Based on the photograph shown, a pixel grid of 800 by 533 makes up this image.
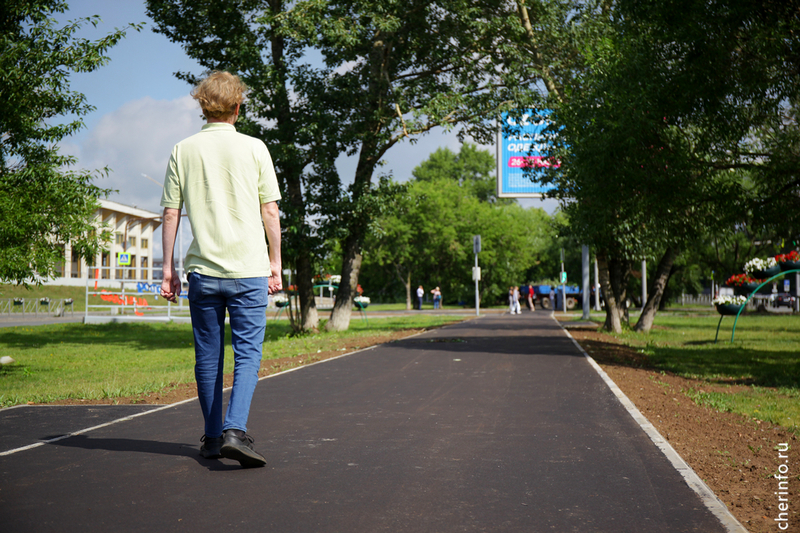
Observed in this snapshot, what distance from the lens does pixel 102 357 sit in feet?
46.3

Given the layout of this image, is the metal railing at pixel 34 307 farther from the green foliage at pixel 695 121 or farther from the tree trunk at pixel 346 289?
the green foliage at pixel 695 121

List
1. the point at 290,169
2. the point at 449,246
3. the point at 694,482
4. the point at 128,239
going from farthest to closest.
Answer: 1. the point at 128,239
2. the point at 449,246
3. the point at 290,169
4. the point at 694,482

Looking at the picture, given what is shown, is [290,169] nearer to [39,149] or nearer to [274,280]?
[39,149]

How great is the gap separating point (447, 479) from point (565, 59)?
670 inches

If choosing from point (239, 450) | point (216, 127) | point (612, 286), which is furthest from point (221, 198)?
point (612, 286)

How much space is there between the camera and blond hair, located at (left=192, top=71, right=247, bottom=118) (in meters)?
4.07

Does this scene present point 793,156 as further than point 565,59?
No

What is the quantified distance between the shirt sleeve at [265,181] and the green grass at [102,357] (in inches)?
177

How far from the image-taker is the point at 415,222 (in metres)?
56.8

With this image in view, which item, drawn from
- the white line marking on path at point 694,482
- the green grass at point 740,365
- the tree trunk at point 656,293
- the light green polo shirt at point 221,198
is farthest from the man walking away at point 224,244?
the tree trunk at point 656,293

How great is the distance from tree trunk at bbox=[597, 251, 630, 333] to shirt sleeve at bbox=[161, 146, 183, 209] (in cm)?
1788

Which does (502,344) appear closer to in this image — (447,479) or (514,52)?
(514,52)

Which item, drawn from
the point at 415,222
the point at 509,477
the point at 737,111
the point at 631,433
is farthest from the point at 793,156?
the point at 415,222

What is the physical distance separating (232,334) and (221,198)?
0.79 m
